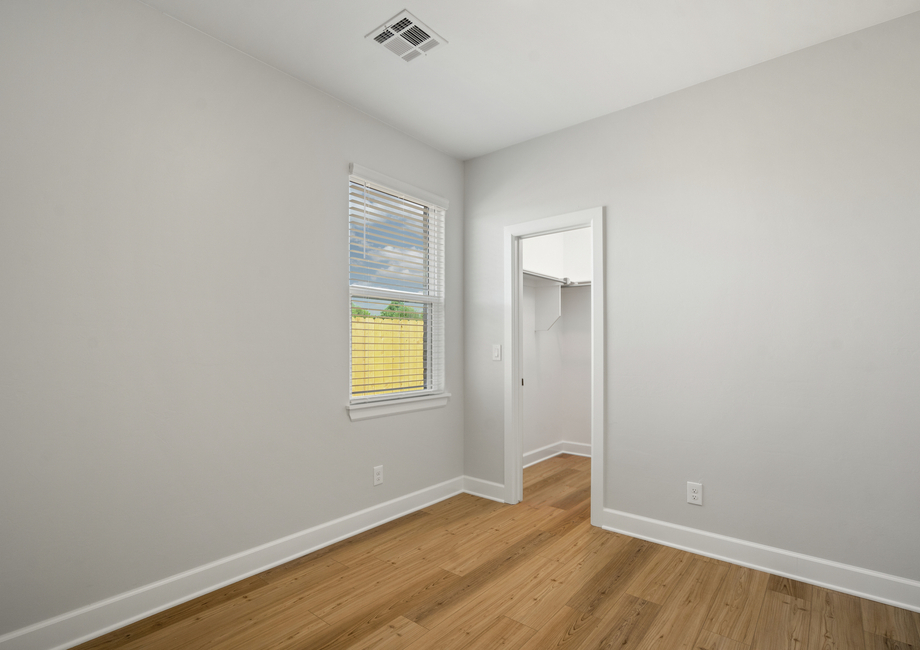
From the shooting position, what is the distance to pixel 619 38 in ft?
7.72

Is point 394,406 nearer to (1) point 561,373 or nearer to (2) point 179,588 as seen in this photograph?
(2) point 179,588

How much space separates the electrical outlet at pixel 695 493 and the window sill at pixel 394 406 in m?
1.74

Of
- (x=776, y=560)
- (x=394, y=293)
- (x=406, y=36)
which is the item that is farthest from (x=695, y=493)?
(x=406, y=36)

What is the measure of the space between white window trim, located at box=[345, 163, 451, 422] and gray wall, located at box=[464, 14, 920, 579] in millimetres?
1052

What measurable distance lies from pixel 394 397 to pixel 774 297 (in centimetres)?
234

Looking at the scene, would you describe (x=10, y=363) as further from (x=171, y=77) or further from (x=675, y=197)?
(x=675, y=197)

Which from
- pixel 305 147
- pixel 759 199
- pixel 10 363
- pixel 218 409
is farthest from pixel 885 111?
pixel 10 363

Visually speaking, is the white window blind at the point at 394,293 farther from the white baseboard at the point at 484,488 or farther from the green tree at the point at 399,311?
the white baseboard at the point at 484,488

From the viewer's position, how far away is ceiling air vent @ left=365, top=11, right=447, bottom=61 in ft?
7.27

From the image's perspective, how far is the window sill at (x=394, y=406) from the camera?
2.99 metres

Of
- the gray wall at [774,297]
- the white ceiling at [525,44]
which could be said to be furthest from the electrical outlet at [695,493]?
the white ceiling at [525,44]

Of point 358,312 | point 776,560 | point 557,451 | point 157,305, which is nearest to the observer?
point 157,305

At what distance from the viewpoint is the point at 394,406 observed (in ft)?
10.6

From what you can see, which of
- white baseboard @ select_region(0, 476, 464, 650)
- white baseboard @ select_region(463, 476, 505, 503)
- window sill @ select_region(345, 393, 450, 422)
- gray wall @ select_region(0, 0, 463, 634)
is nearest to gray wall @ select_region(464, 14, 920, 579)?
white baseboard @ select_region(463, 476, 505, 503)
